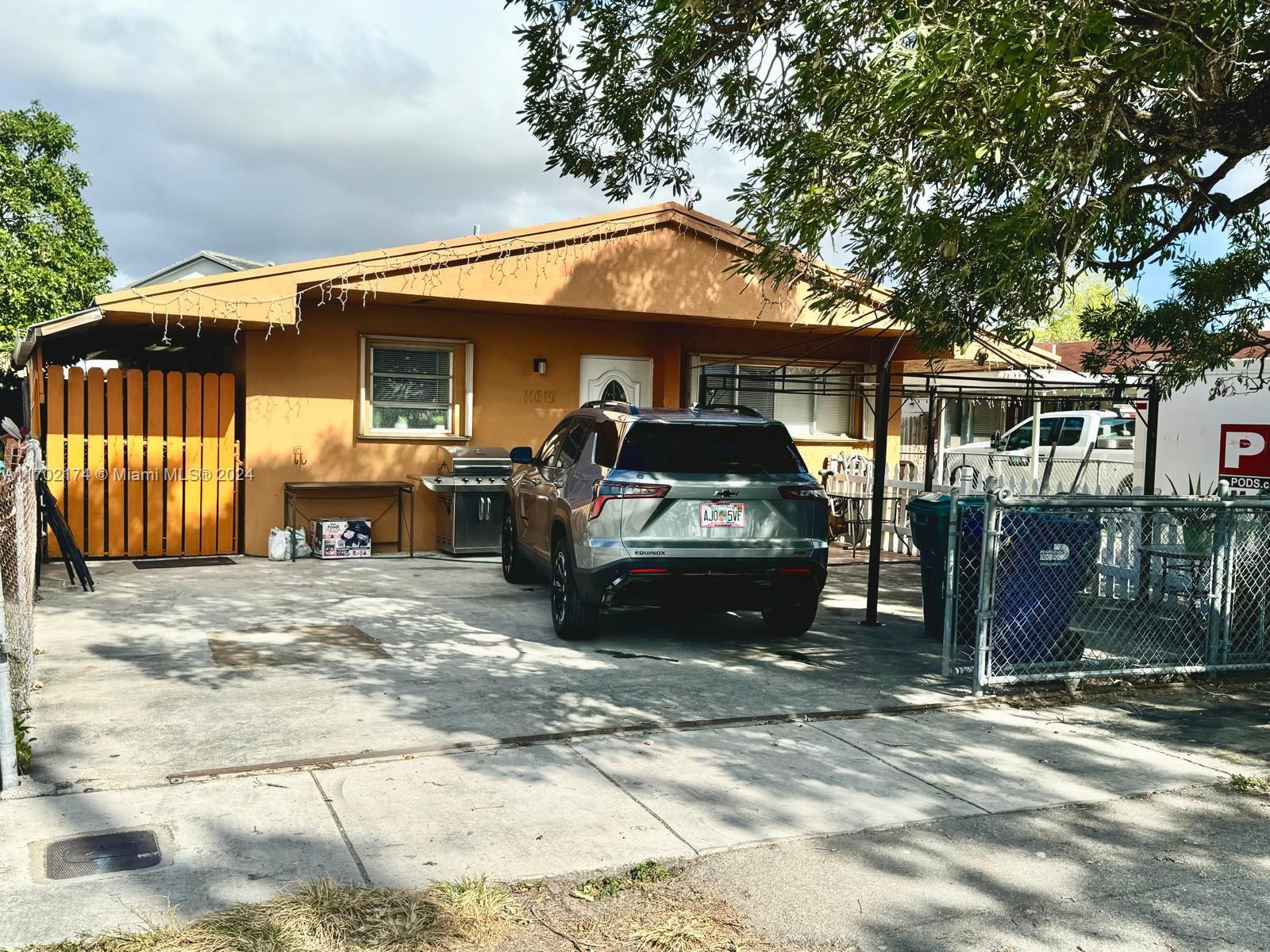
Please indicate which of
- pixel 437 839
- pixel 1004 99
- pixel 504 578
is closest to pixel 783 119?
pixel 1004 99

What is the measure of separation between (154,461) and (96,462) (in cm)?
60

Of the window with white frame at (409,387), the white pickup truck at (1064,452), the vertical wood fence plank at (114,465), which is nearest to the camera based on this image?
the vertical wood fence plank at (114,465)

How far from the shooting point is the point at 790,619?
8570mm

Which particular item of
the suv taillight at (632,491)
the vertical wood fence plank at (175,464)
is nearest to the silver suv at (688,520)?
the suv taillight at (632,491)

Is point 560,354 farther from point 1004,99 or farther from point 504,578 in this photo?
point 1004,99

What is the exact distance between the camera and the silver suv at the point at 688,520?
7637mm

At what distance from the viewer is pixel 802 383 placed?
16.4m

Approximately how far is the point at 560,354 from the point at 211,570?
17.6 feet

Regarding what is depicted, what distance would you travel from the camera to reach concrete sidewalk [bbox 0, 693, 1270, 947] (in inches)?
158

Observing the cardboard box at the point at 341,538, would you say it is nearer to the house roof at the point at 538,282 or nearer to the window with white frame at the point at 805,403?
the house roof at the point at 538,282

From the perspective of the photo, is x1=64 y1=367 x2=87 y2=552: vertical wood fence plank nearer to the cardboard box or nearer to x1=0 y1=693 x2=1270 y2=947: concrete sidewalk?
the cardboard box

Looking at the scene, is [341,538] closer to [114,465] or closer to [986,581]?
[114,465]

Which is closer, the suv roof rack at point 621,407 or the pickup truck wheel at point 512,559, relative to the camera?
the suv roof rack at point 621,407

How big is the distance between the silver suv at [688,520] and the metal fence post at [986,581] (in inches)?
56.6
